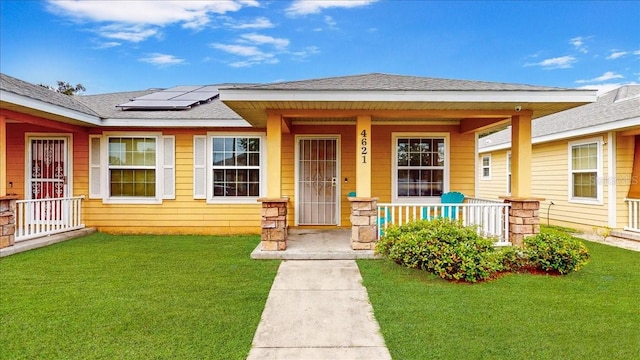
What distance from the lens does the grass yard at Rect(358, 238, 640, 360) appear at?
291 centimetres

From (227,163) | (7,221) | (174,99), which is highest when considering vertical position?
(174,99)

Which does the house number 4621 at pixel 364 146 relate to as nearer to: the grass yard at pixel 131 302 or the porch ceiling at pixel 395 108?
the porch ceiling at pixel 395 108

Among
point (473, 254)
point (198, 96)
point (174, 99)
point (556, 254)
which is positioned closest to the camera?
point (473, 254)

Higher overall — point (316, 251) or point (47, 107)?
point (47, 107)

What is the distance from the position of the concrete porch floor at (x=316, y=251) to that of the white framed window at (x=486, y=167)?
10.5 m

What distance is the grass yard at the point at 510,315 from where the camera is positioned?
114 inches

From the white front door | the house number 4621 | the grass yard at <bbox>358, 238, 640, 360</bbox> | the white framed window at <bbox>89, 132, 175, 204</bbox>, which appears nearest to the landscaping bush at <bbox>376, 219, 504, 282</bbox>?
the grass yard at <bbox>358, 238, 640, 360</bbox>

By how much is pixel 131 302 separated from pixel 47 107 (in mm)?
4644

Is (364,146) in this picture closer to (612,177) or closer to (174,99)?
(174,99)

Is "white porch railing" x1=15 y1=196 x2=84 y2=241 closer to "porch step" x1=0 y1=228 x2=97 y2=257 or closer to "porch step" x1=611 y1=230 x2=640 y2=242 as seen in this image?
"porch step" x1=0 y1=228 x2=97 y2=257

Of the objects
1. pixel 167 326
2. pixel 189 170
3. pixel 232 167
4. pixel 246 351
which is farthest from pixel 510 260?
pixel 189 170

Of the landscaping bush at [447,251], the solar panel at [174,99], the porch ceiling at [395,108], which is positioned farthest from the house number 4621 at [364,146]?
the solar panel at [174,99]

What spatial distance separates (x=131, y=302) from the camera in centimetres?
395

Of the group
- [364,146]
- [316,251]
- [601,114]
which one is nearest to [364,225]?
[316,251]
